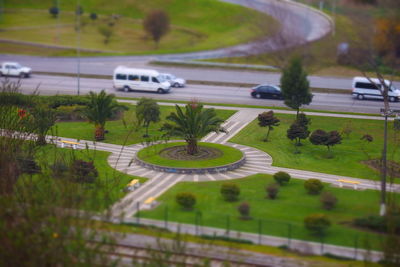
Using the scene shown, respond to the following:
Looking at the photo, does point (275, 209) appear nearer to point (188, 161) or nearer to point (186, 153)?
point (188, 161)

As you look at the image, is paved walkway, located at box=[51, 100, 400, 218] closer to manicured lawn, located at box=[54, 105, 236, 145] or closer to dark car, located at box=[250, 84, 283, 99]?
manicured lawn, located at box=[54, 105, 236, 145]

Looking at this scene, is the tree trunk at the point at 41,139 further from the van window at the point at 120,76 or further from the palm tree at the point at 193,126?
the van window at the point at 120,76

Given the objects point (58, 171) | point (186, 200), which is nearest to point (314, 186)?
point (186, 200)

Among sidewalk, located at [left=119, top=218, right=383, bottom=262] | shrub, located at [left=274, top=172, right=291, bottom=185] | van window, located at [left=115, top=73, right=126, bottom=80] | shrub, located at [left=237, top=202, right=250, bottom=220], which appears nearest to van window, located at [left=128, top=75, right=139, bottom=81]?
van window, located at [left=115, top=73, right=126, bottom=80]

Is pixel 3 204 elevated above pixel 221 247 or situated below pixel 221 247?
above

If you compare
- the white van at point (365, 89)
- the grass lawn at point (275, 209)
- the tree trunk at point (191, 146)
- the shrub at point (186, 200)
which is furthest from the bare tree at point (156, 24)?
the shrub at point (186, 200)

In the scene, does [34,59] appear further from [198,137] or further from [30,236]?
[30,236]

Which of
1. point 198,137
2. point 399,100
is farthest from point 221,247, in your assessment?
point 399,100
